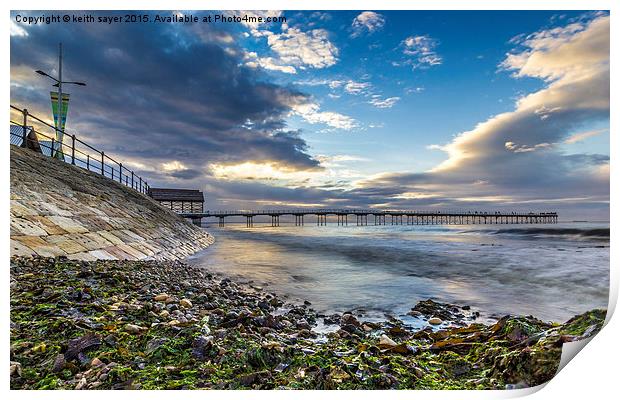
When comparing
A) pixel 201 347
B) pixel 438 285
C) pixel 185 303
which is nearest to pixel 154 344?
pixel 201 347

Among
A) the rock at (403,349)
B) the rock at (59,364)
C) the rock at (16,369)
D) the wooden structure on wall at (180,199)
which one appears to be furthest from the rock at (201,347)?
the wooden structure on wall at (180,199)

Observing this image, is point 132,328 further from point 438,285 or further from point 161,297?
point 438,285

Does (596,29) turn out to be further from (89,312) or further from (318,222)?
(318,222)

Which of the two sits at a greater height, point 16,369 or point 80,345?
point 80,345

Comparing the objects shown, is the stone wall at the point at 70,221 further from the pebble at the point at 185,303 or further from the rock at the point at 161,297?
the pebble at the point at 185,303

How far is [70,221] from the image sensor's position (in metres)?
7.45

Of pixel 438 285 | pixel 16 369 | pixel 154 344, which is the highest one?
pixel 154 344

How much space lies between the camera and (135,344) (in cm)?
327

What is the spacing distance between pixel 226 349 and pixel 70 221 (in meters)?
6.44

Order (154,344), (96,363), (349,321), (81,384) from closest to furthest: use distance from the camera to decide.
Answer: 1. (81,384)
2. (96,363)
3. (154,344)
4. (349,321)

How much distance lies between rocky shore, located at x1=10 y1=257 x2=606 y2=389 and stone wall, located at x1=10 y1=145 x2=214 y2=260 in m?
1.83

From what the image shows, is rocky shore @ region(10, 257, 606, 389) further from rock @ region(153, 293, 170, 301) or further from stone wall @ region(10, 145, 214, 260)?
stone wall @ region(10, 145, 214, 260)

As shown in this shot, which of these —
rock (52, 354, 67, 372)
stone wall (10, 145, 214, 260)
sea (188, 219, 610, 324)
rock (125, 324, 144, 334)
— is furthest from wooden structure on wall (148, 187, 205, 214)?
rock (52, 354, 67, 372)
